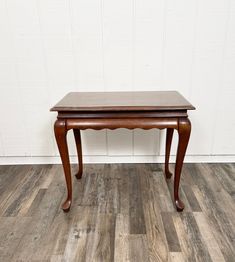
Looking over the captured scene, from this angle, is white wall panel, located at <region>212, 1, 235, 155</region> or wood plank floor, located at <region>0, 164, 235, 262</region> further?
white wall panel, located at <region>212, 1, 235, 155</region>

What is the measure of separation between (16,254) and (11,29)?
134 cm

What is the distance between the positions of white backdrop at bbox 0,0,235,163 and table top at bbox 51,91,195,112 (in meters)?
0.34

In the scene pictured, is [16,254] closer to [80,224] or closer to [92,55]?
[80,224]

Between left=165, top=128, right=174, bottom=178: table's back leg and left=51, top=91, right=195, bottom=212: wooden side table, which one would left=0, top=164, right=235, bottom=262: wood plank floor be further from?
left=51, top=91, right=195, bottom=212: wooden side table

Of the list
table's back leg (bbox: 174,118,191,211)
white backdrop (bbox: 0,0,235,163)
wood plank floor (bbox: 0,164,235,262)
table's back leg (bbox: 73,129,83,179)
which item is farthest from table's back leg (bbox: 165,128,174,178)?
table's back leg (bbox: 73,129,83,179)

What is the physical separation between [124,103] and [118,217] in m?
0.61

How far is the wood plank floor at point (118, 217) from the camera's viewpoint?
977 mm

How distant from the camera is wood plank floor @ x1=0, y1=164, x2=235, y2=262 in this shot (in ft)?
3.20

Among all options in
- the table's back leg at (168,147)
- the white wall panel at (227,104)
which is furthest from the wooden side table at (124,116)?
the white wall panel at (227,104)

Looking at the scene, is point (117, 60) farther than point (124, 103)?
Yes

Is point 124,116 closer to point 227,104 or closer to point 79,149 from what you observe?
point 79,149

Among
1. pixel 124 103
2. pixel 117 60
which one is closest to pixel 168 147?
pixel 124 103

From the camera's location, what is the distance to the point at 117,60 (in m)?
1.50

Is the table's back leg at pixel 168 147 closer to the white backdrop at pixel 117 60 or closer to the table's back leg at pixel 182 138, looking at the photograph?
the white backdrop at pixel 117 60
